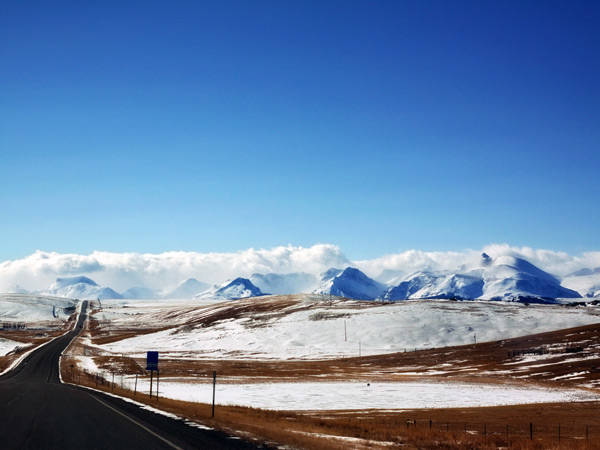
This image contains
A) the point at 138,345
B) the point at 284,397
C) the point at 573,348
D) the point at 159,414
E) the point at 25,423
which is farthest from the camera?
the point at 138,345

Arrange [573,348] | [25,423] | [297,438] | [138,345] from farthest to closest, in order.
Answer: [138,345], [573,348], [25,423], [297,438]

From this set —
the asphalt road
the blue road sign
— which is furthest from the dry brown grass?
the blue road sign

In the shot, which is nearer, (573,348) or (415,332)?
(573,348)

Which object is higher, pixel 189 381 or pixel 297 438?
pixel 297 438

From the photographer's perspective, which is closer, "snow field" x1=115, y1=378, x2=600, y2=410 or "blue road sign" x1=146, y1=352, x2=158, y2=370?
"blue road sign" x1=146, y1=352, x2=158, y2=370

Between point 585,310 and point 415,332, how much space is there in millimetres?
65877

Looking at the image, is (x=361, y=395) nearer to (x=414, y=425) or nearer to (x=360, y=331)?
(x=414, y=425)

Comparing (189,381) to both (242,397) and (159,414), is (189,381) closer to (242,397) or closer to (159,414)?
(242,397)

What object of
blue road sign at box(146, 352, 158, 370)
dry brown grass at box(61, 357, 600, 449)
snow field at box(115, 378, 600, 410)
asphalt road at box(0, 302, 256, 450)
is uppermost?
blue road sign at box(146, 352, 158, 370)

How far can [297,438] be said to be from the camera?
20062mm

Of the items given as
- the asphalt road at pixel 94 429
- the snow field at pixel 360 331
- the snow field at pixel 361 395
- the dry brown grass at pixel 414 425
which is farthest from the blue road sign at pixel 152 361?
the snow field at pixel 360 331

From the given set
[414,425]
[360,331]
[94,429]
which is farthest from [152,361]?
[360,331]

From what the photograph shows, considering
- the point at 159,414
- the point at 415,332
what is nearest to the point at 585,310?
the point at 415,332

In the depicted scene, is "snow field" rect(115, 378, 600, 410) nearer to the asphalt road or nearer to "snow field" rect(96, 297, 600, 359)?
the asphalt road
